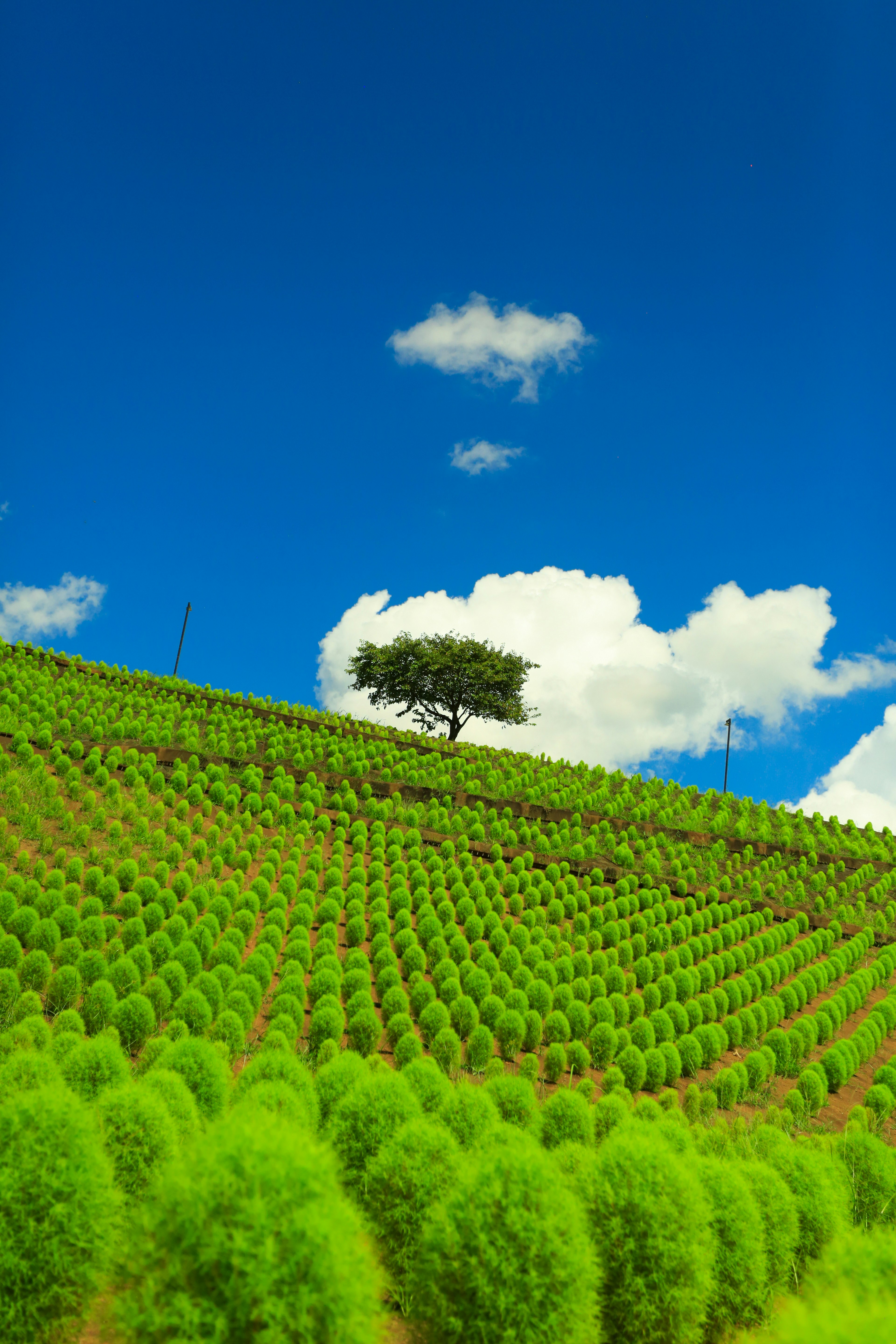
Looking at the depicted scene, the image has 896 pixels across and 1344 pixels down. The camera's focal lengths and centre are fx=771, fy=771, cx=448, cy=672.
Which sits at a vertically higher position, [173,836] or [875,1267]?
[173,836]

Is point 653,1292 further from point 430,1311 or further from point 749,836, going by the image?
point 749,836

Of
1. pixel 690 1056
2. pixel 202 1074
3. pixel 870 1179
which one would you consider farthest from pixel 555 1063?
pixel 202 1074

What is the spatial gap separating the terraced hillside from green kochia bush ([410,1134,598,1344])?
362cm

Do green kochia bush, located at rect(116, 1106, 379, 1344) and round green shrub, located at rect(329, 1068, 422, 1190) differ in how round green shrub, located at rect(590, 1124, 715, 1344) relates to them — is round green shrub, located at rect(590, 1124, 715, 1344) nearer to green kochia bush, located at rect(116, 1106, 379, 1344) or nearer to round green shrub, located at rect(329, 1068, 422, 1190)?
round green shrub, located at rect(329, 1068, 422, 1190)

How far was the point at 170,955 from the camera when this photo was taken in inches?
357

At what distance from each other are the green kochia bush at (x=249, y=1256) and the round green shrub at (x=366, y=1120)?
1.71 metres

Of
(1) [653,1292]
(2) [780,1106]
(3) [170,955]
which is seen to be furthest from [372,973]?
(1) [653,1292]

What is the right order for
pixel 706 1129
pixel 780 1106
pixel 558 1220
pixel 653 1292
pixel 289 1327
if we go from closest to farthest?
pixel 289 1327
pixel 558 1220
pixel 653 1292
pixel 706 1129
pixel 780 1106

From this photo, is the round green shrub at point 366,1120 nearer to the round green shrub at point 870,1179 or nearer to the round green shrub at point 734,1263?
the round green shrub at point 734,1263

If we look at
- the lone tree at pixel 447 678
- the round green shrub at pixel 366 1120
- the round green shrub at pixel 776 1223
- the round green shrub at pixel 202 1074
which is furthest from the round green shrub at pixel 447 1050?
the lone tree at pixel 447 678

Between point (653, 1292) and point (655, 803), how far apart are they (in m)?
19.0

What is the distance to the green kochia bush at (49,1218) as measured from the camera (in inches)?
130

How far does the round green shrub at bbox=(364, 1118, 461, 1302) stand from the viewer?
424 cm

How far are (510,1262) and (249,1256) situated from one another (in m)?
1.25
